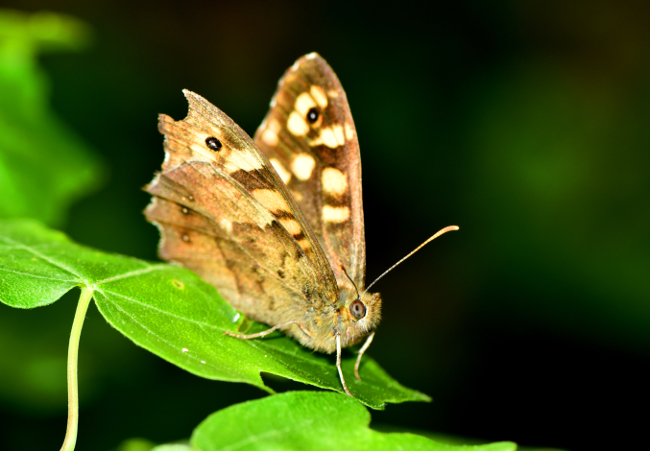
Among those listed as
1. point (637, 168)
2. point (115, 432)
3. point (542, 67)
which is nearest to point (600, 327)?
point (637, 168)

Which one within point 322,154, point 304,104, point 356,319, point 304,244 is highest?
point 304,104

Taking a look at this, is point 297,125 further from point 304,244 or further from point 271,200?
point 304,244

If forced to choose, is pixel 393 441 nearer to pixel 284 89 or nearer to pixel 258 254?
pixel 258 254

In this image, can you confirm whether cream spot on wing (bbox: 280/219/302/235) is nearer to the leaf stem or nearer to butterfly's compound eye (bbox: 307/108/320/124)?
butterfly's compound eye (bbox: 307/108/320/124)

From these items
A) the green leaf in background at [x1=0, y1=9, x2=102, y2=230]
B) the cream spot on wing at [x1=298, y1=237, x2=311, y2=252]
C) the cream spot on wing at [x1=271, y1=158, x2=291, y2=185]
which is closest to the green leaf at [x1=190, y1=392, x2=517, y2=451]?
the cream spot on wing at [x1=298, y1=237, x2=311, y2=252]

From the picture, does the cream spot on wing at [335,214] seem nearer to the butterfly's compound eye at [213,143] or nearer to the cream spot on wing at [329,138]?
the cream spot on wing at [329,138]

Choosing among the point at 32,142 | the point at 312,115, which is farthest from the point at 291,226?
the point at 32,142

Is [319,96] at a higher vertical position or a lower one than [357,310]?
higher
